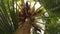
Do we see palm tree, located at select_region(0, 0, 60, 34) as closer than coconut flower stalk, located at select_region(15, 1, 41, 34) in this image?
Yes

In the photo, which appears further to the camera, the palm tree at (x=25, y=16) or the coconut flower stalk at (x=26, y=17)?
the coconut flower stalk at (x=26, y=17)

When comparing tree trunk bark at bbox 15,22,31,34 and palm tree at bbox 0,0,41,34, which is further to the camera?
tree trunk bark at bbox 15,22,31,34

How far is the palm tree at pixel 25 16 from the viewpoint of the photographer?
6.17 meters

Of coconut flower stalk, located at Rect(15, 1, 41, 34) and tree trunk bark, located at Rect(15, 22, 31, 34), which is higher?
coconut flower stalk, located at Rect(15, 1, 41, 34)

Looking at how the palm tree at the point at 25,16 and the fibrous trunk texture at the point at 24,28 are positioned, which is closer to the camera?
the palm tree at the point at 25,16

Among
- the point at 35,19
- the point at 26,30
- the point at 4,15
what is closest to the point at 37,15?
the point at 35,19

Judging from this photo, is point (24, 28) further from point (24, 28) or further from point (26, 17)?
point (26, 17)

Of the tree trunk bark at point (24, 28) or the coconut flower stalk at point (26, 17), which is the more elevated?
the coconut flower stalk at point (26, 17)

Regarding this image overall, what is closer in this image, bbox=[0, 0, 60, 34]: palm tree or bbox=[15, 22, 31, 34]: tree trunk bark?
bbox=[0, 0, 60, 34]: palm tree

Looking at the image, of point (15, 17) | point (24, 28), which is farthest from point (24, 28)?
point (15, 17)

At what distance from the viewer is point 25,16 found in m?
6.64

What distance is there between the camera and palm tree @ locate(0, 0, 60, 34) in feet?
20.2

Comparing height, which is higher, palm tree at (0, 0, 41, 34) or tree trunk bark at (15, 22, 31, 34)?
palm tree at (0, 0, 41, 34)

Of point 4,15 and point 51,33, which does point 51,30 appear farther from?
point 4,15
